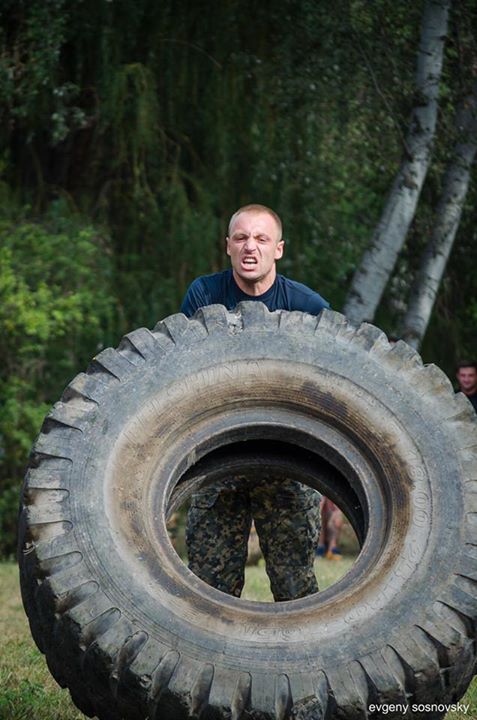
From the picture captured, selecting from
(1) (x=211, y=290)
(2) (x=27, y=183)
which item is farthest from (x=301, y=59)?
(1) (x=211, y=290)

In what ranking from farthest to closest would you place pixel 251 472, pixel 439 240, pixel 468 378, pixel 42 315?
pixel 42 315 < pixel 439 240 < pixel 468 378 < pixel 251 472

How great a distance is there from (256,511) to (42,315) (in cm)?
891

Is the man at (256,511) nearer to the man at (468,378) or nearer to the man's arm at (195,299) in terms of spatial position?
the man's arm at (195,299)

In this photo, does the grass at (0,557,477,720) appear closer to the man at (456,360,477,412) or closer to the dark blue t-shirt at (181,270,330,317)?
the dark blue t-shirt at (181,270,330,317)

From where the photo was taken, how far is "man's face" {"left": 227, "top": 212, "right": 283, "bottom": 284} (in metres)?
5.76

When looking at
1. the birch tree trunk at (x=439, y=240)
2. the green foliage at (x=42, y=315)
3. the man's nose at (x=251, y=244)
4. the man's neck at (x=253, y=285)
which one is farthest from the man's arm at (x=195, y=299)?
the green foliage at (x=42, y=315)

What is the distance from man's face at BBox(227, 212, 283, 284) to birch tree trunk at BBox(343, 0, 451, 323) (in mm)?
6926

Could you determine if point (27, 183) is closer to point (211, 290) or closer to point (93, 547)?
point (211, 290)

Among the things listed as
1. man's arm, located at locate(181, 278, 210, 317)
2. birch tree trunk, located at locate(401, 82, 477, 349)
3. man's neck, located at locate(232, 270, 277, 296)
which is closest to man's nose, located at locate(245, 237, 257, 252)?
man's neck, located at locate(232, 270, 277, 296)

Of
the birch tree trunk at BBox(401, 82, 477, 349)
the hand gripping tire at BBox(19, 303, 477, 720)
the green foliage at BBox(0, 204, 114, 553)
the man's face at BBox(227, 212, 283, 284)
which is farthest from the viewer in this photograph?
the green foliage at BBox(0, 204, 114, 553)

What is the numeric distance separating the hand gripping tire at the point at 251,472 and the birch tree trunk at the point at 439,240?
8.44 m

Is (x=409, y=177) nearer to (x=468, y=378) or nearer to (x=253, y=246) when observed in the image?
(x=468, y=378)

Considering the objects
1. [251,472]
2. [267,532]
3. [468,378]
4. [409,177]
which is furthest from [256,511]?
[409,177]

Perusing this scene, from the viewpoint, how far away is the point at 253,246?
5.77 m
